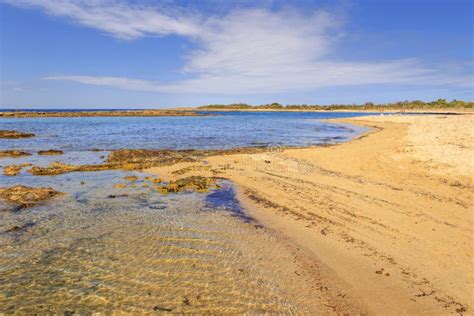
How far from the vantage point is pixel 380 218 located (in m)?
8.83

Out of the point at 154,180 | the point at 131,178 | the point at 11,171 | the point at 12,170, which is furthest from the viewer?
the point at 12,170

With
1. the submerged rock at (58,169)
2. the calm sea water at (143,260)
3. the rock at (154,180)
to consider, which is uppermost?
the submerged rock at (58,169)

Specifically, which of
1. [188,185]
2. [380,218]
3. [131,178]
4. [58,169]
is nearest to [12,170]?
[58,169]

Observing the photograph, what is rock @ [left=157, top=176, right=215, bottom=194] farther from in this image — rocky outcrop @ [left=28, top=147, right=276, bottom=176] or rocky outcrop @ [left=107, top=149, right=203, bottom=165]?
rocky outcrop @ [left=107, top=149, right=203, bottom=165]

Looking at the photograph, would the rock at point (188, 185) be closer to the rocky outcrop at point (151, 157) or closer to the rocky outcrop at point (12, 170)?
the rocky outcrop at point (151, 157)

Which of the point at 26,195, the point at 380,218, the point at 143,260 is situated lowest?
the point at 143,260

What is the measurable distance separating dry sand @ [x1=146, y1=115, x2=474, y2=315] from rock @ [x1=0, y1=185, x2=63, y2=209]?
5.00 metres

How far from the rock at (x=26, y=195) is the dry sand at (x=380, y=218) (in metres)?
5.00

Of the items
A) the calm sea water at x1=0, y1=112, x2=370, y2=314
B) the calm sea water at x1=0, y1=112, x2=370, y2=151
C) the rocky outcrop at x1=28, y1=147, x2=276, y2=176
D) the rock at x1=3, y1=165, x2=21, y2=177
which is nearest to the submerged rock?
the rocky outcrop at x1=28, y1=147, x2=276, y2=176

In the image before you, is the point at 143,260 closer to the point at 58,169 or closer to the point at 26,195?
the point at 26,195

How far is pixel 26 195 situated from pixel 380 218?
37.3 feet

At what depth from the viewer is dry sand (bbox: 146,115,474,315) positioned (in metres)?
5.59

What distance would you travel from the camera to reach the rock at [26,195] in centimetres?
1011

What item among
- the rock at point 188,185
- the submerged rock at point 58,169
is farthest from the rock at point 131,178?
the submerged rock at point 58,169
